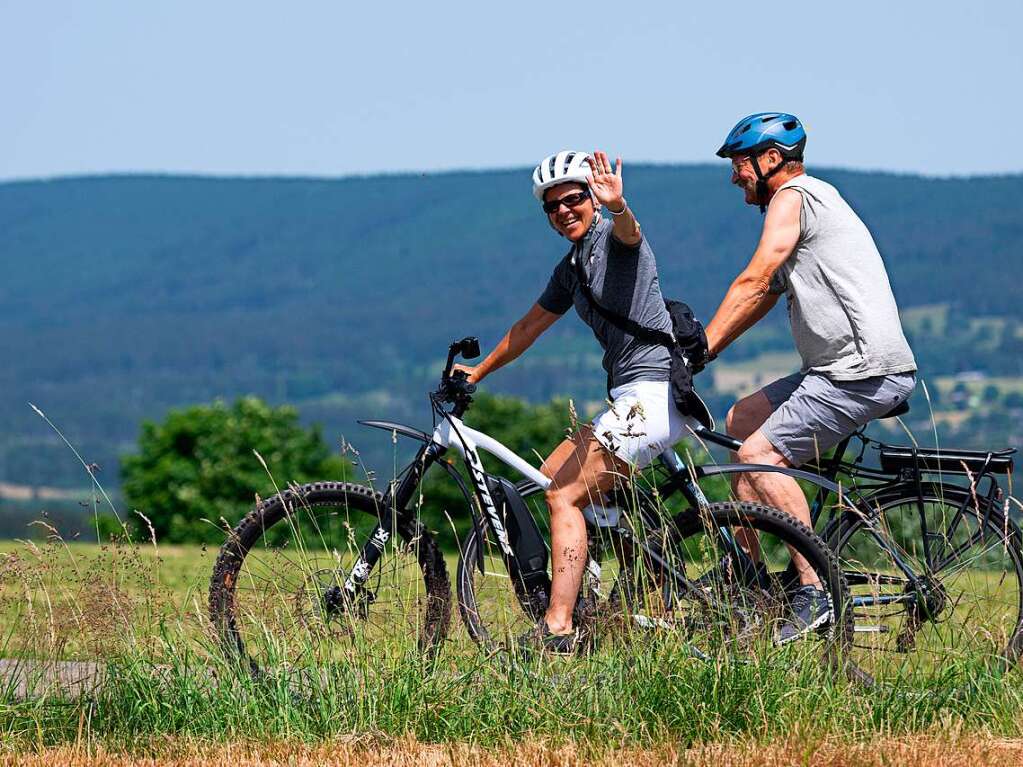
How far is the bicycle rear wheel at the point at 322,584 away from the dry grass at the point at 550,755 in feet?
1.48

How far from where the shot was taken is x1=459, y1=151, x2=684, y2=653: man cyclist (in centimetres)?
526

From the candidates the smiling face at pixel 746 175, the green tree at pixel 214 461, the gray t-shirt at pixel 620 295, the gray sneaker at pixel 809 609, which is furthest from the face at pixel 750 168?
the green tree at pixel 214 461

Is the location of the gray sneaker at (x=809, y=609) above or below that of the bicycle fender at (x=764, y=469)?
below

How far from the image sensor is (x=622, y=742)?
4.54 metres

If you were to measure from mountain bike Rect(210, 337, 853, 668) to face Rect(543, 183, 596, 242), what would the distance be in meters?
0.53

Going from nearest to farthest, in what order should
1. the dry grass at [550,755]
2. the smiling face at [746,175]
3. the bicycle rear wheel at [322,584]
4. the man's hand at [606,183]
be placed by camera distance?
1. the dry grass at [550,755]
2. the man's hand at [606,183]
3. the bicycle rear wheel at [322,584]
4. the smiling face at [746,175]

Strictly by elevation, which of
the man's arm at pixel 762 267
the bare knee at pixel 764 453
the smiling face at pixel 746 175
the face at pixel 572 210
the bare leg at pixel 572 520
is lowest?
the bare leg at pixel 572 520

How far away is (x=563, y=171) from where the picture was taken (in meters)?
5.29

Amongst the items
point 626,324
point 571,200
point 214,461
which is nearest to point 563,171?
point 571,200

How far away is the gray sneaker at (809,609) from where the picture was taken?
5.34 m

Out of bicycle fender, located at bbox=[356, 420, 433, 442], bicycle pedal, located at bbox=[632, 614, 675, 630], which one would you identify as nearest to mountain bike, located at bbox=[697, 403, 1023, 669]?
bicycle pedal, located at bbox=[632, 614, 675, 630]

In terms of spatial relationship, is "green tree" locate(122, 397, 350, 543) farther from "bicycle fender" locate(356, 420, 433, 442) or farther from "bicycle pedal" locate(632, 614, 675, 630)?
"bicycle pedal" locate(632, 614, 675, 630)

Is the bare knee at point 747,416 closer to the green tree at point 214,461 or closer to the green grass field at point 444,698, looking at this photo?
the green grass field at point 444,698

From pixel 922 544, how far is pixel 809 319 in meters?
0.88
